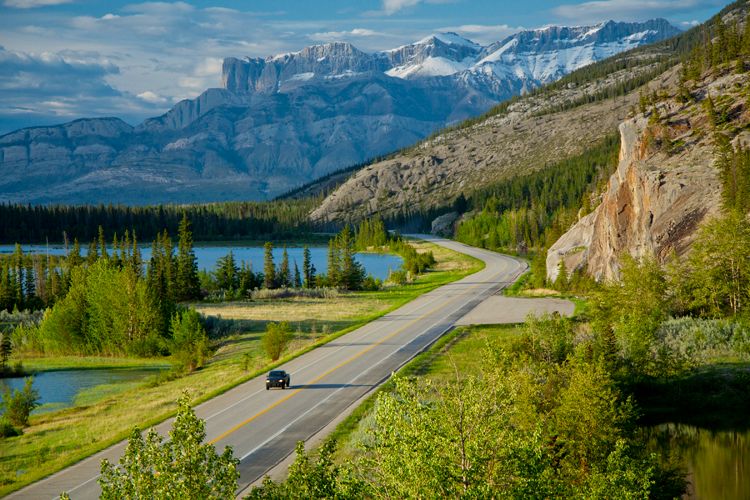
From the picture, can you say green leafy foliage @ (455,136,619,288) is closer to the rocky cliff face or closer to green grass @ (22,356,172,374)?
the rocky cliff face

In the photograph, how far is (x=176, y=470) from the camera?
37.9 feet

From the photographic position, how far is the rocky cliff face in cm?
5047

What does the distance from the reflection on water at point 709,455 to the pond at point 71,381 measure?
3611 centimetres

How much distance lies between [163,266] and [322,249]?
360 feet

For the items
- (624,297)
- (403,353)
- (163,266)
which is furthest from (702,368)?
(163,266)

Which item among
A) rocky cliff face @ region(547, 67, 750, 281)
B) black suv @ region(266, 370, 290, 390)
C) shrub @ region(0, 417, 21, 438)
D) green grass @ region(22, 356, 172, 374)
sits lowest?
green grass @ region(22, 356, 172, 374)

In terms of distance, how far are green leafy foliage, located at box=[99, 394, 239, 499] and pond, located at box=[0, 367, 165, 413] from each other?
3560 cm

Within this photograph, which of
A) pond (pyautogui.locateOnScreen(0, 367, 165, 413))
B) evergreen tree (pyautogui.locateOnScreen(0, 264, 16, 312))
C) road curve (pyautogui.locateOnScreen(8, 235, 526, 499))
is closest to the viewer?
road curve (pyautogui.locateOnScreen(8, 235, 526, 499))

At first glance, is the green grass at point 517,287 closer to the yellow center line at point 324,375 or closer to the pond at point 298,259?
the yellow center line at point 324,375

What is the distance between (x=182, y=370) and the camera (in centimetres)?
4903

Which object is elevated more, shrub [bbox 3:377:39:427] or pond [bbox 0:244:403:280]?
shrub [bbox 3:377:39:427]

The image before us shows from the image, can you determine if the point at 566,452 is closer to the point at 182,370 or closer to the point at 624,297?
the point at 624,297

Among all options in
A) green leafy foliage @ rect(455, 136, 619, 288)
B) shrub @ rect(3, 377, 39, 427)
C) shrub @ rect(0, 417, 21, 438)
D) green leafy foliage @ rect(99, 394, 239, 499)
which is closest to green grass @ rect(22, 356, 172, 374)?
shrub @ rect(3, 377, 39, 427)

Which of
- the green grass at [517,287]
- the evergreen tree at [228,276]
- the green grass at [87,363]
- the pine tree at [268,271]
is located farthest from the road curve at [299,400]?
the evergreen tree at [228,276]
